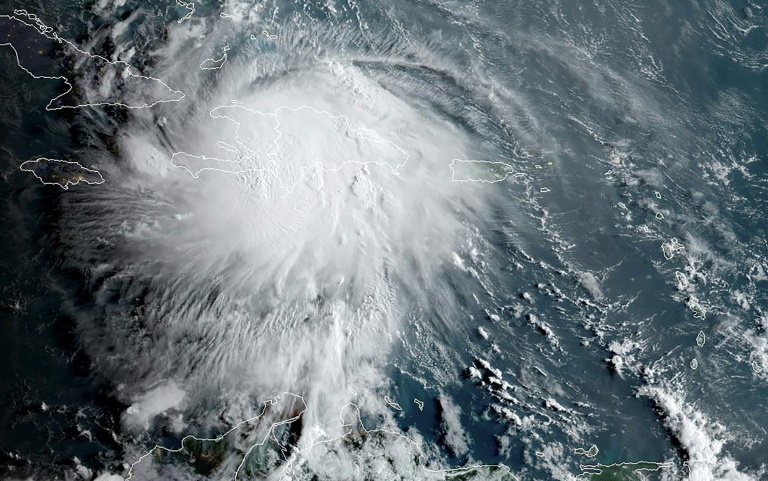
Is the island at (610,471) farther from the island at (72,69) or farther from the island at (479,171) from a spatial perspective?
the island at (72,69)

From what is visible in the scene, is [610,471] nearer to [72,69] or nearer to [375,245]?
[375,245]

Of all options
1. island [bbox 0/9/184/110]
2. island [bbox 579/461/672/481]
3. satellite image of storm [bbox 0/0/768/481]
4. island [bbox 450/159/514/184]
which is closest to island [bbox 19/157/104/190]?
satellite image of storm [bbox 0/0/768/481]

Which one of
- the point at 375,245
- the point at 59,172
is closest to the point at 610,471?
the point at 375,245

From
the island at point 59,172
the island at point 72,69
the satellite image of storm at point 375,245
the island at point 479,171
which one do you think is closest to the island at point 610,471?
the satellite image of storm at point 375,245

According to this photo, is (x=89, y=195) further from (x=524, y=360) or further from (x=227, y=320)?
(x=524, y=360)

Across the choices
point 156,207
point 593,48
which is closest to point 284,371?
point 156,207

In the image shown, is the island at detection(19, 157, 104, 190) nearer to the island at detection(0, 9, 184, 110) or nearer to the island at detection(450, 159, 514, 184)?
the island at detection(0, 9, 184, 110)

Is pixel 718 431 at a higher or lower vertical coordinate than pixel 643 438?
higher
